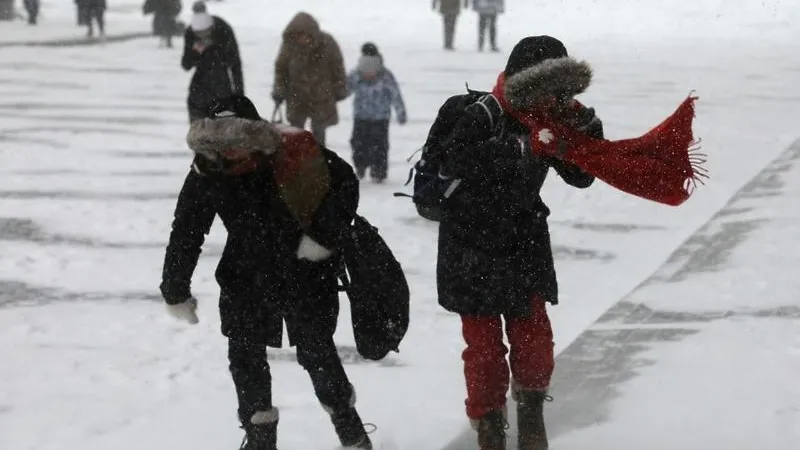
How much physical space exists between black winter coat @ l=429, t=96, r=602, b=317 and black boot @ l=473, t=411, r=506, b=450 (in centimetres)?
38

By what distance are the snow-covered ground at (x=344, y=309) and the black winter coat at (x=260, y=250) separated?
80 centimetres

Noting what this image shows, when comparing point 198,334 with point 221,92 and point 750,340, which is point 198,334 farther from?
point 221,92

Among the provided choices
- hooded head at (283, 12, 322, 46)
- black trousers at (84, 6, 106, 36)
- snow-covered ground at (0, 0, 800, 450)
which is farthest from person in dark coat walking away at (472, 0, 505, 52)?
hooded head at (283, 12, 322, 46)

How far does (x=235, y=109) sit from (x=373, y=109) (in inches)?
313

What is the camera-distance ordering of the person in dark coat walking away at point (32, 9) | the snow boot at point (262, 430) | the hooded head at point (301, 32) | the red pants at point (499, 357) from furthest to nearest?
1. the person in dark coat walking away at point (32, 9)
2. the hooded head at point (301, 32)
3. the red pants at point (499, 357)
4. the snow boot at point (262, 430)

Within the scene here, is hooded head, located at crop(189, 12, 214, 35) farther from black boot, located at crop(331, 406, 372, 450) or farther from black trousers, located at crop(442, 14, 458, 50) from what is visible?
black trousers, located at crop(442, 14, 458, 50)

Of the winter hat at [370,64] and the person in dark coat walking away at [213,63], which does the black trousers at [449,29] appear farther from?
the winter hat at [370,64]

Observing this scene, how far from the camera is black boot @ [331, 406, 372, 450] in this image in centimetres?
528

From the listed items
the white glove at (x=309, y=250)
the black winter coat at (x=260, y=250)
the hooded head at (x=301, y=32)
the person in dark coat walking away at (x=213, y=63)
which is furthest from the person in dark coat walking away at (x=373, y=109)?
the white glove at (x=309, y=250)

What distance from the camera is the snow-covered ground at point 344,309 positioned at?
19.5ft

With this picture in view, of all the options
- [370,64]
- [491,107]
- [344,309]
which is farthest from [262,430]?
[370,64]

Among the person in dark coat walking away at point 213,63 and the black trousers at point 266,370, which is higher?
the black trousers at point 266,370

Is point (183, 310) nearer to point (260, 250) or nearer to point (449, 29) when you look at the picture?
point (260, 250)

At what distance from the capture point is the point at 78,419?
6.01 metres
